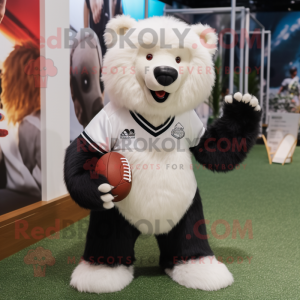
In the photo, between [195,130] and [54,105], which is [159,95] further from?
[54,105]

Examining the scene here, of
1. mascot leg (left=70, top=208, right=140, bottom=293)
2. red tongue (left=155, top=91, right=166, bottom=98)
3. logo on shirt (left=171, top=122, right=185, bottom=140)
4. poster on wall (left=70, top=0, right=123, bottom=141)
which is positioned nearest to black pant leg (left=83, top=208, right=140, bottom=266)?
mascot leg (left=70, top=208, right=140, bottom=293)

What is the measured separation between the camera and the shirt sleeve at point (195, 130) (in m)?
1.70

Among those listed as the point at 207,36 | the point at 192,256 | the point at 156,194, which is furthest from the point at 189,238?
the point at 207,36

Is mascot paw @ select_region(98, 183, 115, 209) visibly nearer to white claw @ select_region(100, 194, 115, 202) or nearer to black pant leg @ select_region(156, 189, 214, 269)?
white claw @ select_region(100, 194, 115, 202)

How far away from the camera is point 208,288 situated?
61.6 inches

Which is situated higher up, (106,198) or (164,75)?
(164,75)

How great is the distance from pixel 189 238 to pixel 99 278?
431 millimetres

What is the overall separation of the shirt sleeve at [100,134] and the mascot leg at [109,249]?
28cm

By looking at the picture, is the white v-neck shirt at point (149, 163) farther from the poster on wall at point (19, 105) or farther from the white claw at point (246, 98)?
the poster on wall at point (19, 105)

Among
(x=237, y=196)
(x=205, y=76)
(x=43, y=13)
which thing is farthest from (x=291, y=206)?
(x=43, y=13)

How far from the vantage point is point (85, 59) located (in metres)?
2.76

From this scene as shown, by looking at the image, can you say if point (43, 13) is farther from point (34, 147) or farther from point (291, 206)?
point (291, 206)

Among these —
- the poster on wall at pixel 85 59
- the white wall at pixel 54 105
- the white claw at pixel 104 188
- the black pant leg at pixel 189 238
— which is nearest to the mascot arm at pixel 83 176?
the white claw at pixel 104 188

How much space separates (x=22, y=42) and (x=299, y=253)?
1930 mm
